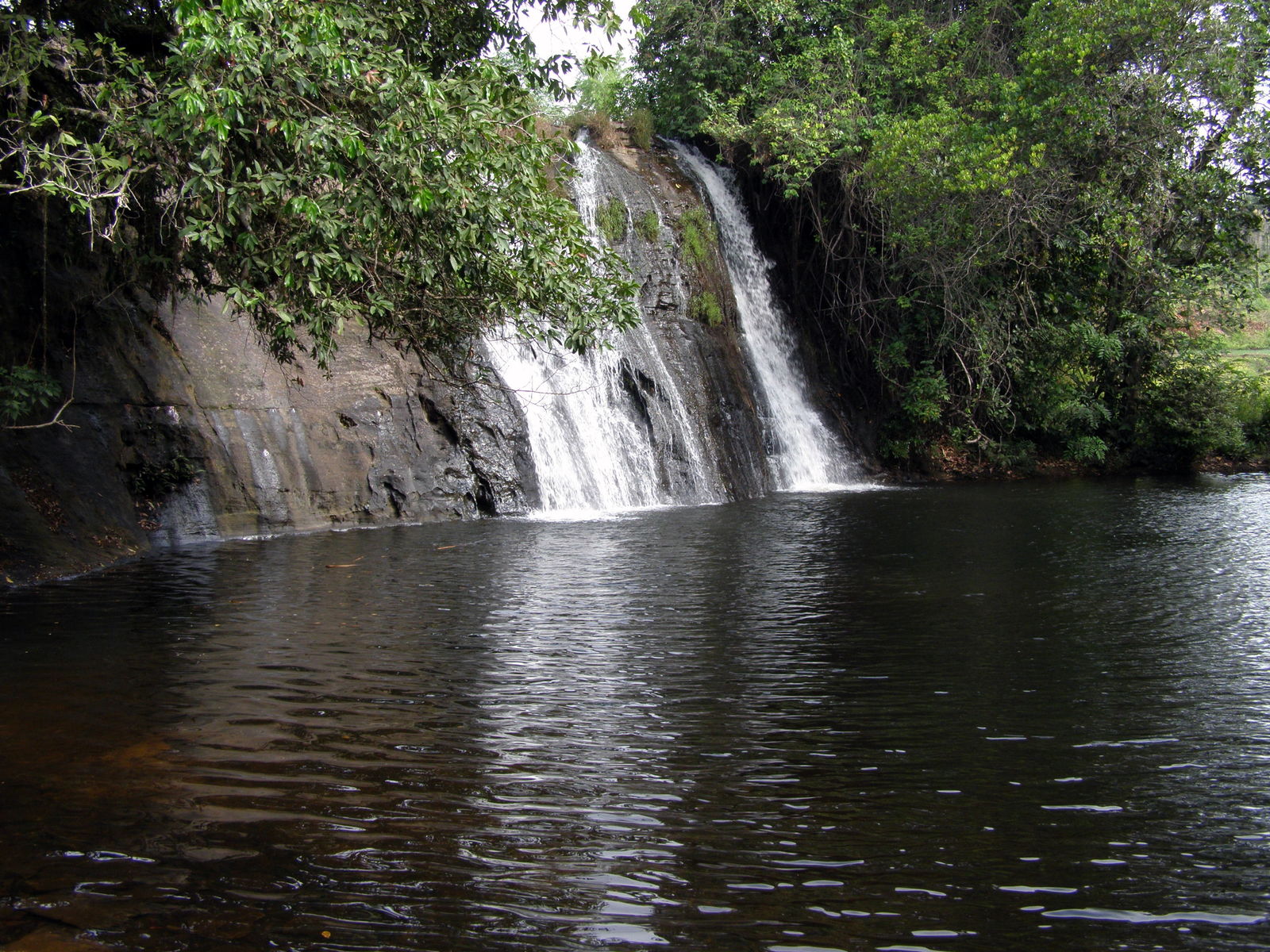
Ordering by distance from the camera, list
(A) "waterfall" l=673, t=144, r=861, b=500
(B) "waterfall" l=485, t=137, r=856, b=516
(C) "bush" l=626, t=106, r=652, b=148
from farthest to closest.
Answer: (C) "bush" l=626, t=106, r=652, b=148 → (A) "waterfall" l=673, t=144, r=861, b=500 → (B) "waterfall" l=485, t=137, r=856, b=516

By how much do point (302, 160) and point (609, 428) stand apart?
10387 millimetres

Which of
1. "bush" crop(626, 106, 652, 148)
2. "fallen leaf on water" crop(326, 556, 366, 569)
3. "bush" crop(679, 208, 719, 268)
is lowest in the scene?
"fallen leaf on water" crop(326, 556, 366, 569)

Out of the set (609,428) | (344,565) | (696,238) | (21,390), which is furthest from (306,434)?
(696,238)

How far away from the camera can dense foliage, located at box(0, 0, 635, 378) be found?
6914 millimetres

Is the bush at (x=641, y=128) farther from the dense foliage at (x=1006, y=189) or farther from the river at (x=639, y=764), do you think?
the river at (x=639, y=764)

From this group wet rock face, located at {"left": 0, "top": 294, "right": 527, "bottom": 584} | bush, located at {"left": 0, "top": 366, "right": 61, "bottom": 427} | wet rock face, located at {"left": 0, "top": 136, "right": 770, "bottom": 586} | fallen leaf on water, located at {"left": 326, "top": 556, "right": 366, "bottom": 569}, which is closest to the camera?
bush, located at {"left": 0, "top": 366, "right": 61, "bottom": 427}

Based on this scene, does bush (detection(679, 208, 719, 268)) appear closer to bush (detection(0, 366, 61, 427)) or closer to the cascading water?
the cascading water

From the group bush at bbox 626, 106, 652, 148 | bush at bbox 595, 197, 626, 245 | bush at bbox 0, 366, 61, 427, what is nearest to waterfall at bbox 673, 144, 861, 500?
bush at bbox 626, 106, 652, 148

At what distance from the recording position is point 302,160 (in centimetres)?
751

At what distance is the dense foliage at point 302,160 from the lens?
22.7ft

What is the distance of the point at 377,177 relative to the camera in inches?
301

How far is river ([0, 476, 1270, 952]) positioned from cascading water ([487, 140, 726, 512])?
7.28m

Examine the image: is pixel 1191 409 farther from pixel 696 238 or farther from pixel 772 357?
pixel 696 238

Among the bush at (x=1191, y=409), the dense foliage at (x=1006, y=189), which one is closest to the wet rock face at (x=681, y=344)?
the dense foliage at (x=1006, y=189)
